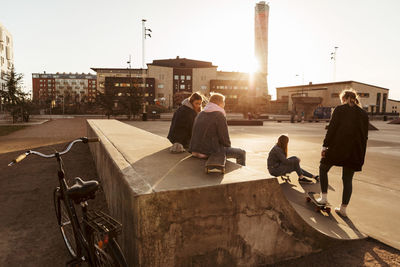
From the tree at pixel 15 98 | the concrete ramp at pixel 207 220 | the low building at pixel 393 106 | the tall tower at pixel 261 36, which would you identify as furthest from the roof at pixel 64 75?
the concrete ramp at pixel 207 220

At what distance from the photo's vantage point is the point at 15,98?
84.8 feet

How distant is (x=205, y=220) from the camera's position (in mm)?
2559

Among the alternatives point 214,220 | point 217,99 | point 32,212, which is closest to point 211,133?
point 217,99

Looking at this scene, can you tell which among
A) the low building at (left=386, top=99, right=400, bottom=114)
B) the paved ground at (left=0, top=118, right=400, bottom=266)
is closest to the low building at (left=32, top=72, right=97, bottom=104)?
the low building at (left=386, top=99, right=400, bottom=114)

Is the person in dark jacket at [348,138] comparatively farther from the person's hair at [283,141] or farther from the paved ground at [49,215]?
the person's hair at [283,141]

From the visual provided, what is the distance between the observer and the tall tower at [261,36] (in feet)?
330

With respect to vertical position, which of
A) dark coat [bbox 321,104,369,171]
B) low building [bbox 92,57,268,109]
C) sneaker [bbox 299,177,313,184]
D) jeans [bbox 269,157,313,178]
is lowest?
sneaker [bbox 299,177,313,184]

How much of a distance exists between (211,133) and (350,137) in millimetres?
2106

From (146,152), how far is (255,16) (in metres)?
111

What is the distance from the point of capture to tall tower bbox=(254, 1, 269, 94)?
330 feet

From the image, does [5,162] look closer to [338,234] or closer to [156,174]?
[156,174]

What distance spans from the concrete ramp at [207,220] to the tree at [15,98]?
2818 cm

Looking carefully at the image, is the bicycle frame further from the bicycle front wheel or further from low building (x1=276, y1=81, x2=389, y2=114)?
low building (x1=276, y1=81, x2=389, y2=114)

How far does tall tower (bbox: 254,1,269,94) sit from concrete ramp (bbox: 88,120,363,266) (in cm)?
10085
